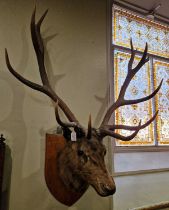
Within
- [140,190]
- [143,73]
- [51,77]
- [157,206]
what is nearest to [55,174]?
[51,77]

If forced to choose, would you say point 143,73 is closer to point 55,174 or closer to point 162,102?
point 162,102

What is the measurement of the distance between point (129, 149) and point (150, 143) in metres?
0.35

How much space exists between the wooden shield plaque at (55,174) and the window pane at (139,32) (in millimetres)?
1483

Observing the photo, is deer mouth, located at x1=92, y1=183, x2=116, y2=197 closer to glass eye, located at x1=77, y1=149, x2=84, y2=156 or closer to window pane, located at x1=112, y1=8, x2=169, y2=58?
glass eye, located at x1=77, y1=149, x2=84, y2=156

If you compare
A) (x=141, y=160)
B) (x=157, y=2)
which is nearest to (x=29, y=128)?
(x=141, y=160)

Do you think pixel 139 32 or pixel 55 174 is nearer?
pixel 55 174

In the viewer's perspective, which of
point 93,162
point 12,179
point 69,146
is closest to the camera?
point 93,162

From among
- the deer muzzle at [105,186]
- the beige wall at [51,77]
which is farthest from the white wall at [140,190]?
the deer muzzle at [105,186]

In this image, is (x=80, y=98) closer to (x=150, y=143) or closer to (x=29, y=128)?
(x=29, y=128)

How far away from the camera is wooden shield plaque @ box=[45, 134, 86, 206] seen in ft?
→ 4.65

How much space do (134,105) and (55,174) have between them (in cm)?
129

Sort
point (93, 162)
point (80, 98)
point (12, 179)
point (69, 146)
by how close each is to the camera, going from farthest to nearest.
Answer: point (80, 98), point (12, 179), point (69, 146), point (93, 162)

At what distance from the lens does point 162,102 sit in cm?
248

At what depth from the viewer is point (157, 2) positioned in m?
2.51
